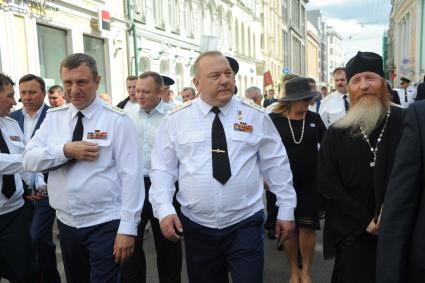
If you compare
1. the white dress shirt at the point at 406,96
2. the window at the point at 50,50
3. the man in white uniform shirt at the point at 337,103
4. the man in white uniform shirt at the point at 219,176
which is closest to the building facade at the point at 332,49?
the white dress shirt at the point at 406,96

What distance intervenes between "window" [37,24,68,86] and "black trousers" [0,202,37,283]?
368 inches

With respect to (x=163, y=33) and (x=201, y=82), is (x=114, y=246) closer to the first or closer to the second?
(x=201, y=82)

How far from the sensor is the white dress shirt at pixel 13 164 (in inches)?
124

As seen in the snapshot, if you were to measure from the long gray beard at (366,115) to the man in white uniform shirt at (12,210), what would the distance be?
7.83 feet

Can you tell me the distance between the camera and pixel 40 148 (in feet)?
9.27

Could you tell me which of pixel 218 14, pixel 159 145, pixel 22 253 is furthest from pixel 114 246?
pixel 218 14

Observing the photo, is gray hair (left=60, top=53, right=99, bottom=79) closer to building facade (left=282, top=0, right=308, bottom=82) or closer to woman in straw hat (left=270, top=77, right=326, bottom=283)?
woman in straw hat (left=270, top=77, right=326, bottom=283)

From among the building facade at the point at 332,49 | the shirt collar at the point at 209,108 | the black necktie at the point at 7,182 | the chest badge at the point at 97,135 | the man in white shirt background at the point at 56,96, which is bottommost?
the black necktie at the point at 7,182

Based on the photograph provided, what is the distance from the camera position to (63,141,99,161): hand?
8.89ft

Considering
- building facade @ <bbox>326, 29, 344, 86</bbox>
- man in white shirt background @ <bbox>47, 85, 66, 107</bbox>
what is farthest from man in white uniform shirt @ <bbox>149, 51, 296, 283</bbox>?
building facade @ <bbox>326, 29, 344, 86</bbox>

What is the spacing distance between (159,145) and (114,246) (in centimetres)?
74

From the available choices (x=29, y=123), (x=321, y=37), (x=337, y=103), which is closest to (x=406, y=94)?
(x=337, y=103)

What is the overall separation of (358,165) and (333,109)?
322 centimetres

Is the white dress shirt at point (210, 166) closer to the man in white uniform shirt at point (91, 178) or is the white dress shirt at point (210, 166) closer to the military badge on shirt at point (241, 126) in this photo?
the military badge on shirt at point (241, 126)
